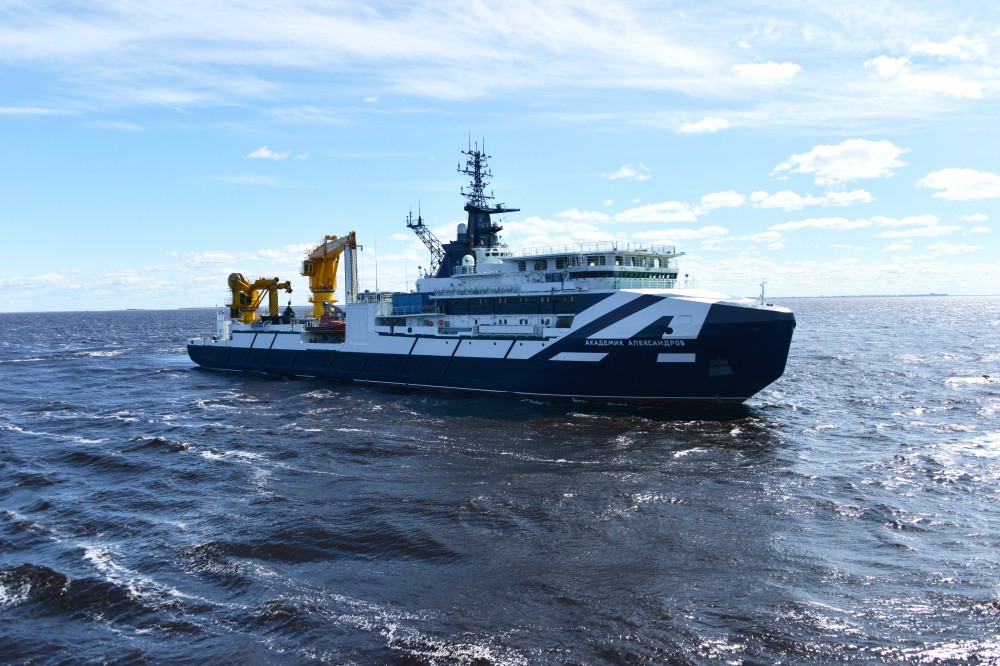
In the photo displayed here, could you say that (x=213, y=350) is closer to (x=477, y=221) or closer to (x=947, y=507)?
(x=477, y=221)

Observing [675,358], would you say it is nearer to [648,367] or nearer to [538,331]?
[648,367]

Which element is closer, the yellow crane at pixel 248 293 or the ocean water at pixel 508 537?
the ocean water at pixel 508 537

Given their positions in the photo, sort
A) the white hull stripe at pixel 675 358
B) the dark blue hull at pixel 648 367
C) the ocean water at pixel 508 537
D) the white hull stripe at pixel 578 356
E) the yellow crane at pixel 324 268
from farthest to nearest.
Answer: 1. the yellow crane at pixel 324 268
2. the white hull stripe at pixel 578 356
3. the white hull stripe at pixel 675 358
4. the dark blue hull at pixel 648 367
5. the ocean water at pixel 508 537

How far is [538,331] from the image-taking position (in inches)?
1314

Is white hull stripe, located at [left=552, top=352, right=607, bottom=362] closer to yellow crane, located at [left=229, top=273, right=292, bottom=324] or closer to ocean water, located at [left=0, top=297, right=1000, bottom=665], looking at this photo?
ocean water, located at [left=0, top=297, right=1000, bottom=665]

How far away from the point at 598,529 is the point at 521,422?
Result: 12.6 meters

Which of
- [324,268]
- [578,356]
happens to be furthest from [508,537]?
[324,268]

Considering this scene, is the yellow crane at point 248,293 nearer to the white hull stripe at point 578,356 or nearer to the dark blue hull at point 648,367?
the dark blue hull at point 648,367

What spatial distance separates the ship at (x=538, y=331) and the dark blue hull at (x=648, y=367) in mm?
53

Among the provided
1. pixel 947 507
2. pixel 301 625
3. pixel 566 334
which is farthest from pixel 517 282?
pixel 301 625

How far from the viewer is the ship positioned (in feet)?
96.0

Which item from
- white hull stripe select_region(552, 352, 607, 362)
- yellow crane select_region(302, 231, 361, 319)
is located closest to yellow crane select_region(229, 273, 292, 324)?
yellow crane select_region(302, 231, 361, 319)

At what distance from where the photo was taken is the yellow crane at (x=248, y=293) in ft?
172

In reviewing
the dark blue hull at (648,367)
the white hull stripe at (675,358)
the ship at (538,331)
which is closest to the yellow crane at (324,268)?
the ship at (538,331)
